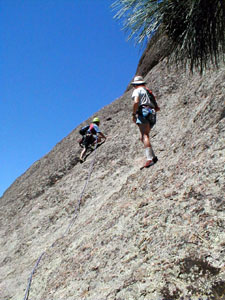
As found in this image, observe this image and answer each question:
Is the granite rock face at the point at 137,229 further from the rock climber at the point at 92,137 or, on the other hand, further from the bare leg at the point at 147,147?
the rock climber at the point at 92,137

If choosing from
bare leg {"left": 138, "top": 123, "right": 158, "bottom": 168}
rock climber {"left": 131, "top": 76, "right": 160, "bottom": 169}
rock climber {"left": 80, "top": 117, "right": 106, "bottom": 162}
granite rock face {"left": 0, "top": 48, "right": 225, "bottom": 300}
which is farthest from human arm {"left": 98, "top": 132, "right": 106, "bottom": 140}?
bare leg {"left": 138, "top": 123, "right": 158, "bottom": 168}

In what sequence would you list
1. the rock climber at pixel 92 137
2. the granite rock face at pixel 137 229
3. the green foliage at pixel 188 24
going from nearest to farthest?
the granite rock face at pixel 137 229 < the green foliage at pixel 188 24 < the rock climber at pixel 92 137

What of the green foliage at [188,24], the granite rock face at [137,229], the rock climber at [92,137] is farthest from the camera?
the rock climber at [92,137]

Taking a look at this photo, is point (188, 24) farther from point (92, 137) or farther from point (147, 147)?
point (92, 137)

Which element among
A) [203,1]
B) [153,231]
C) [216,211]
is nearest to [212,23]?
[203,1]

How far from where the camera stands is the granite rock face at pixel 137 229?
9.42 ft

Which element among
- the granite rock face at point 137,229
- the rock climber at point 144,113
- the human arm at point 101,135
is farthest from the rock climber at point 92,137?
the rock climber at point 144,113

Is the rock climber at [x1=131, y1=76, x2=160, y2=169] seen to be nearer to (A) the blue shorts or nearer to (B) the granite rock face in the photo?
(A) the blue shorts

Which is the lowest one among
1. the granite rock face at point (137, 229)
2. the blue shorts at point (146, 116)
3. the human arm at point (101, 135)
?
the granite rock face at point (137, 229)

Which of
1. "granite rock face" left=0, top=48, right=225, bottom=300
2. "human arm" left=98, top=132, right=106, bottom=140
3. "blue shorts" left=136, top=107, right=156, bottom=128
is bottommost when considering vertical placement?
"granite rock face" left=0, top=48, right=225, bottom=300

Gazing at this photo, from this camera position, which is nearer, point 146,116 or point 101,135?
point 146,116

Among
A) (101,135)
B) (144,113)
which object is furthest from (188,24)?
(101,135)

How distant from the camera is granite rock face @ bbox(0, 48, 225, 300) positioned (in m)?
2.87

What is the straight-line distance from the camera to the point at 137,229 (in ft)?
12.8
